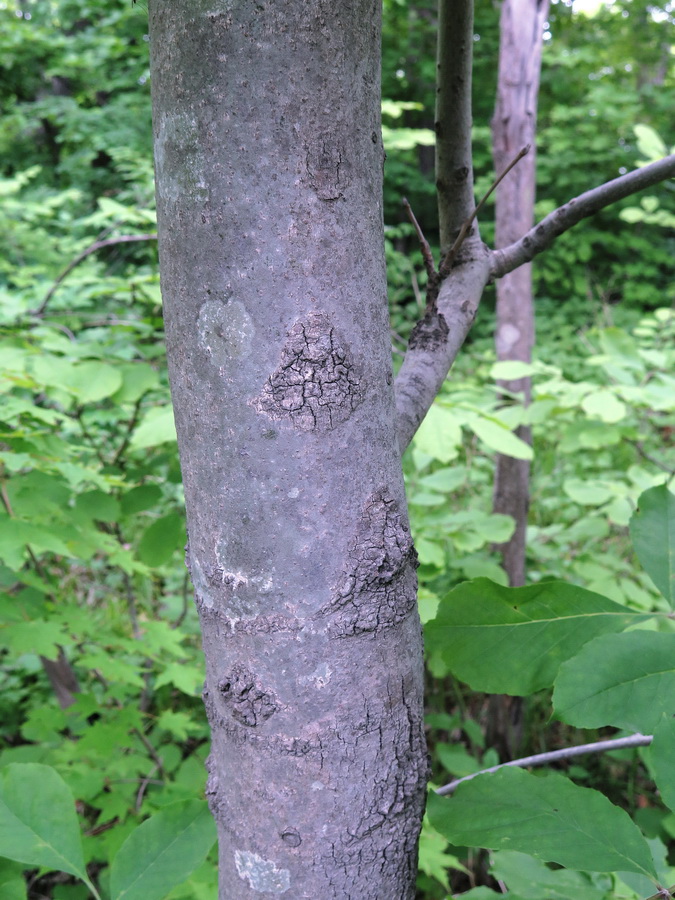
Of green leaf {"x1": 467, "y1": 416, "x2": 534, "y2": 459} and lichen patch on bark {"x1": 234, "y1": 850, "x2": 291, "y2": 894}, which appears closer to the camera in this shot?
lichen patch on bark {"x1": 234, "y1": 850, "x2": 291, "y2": 894}

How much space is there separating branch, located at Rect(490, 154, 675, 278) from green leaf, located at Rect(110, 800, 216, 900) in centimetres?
77

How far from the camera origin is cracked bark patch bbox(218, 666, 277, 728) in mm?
558

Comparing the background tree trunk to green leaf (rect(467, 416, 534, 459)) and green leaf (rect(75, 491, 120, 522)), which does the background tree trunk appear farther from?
green leaf (rect(75, 491, 120, 522))

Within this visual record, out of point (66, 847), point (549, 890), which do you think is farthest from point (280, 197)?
point (549, 890)

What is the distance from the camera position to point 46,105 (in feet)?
25.9

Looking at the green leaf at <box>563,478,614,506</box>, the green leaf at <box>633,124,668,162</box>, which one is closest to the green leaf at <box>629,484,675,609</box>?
the green leaf at <box>563,478,614,506</box>

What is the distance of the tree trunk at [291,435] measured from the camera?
0.48 metres

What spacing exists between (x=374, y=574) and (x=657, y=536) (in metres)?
0.43

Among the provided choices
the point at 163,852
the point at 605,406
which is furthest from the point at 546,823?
the point at 605,406

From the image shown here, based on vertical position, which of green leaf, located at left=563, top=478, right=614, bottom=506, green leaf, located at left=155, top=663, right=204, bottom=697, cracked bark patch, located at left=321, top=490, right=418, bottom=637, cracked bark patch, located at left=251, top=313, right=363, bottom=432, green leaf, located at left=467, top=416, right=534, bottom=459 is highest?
cracked bark patch, located at left=251, top=313, right=363, bottom=432

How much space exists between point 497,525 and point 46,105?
28.3 feet

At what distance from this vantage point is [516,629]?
2.40 feet

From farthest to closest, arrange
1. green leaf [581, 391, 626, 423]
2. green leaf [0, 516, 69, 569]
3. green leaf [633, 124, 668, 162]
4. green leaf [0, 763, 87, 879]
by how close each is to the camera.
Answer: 1. green leaf [633, 124, 668, 162]
2. green leaf [581, 391, 626, 423]
3. green leaf [0, 516, 69, 569]
4. green leaf [0, 763, 87, 879]

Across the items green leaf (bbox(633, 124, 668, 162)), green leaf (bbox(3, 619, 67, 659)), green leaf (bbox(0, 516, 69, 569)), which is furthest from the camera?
green leaf (bbox(633, 124, 668, 162))
